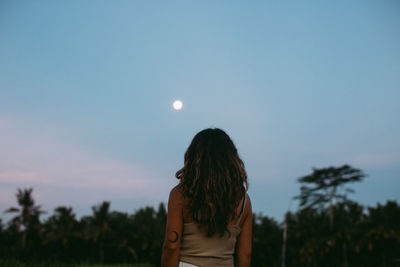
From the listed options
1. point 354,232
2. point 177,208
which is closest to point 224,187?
point 177,208

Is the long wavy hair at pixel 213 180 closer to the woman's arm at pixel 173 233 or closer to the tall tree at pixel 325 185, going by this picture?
the woman's arm at pixel 173 233

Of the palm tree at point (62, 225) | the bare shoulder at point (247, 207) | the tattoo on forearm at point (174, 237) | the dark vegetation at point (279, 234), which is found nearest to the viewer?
the tattoo on forearm at point (174, 237)

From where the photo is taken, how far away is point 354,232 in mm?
32531

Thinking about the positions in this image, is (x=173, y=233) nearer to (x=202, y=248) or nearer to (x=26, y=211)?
(x=202, y=248)

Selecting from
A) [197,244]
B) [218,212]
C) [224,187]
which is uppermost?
[224,187]

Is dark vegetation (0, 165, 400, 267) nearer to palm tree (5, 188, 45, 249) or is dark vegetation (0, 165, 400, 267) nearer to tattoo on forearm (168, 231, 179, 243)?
palm tree (5, 188, 45, 249)

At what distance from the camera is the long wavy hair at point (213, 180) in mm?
2242

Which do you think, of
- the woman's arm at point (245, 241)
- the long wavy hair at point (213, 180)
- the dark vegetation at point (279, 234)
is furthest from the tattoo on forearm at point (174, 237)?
the dark vegetation at point (279, 234)

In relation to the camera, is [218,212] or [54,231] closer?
[218,212]

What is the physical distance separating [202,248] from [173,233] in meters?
0.22

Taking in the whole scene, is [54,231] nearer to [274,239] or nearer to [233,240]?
[274,239]

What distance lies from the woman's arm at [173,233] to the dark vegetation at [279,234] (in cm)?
3372

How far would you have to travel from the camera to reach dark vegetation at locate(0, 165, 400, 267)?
3331cm

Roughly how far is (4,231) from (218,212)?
50.4 meters
